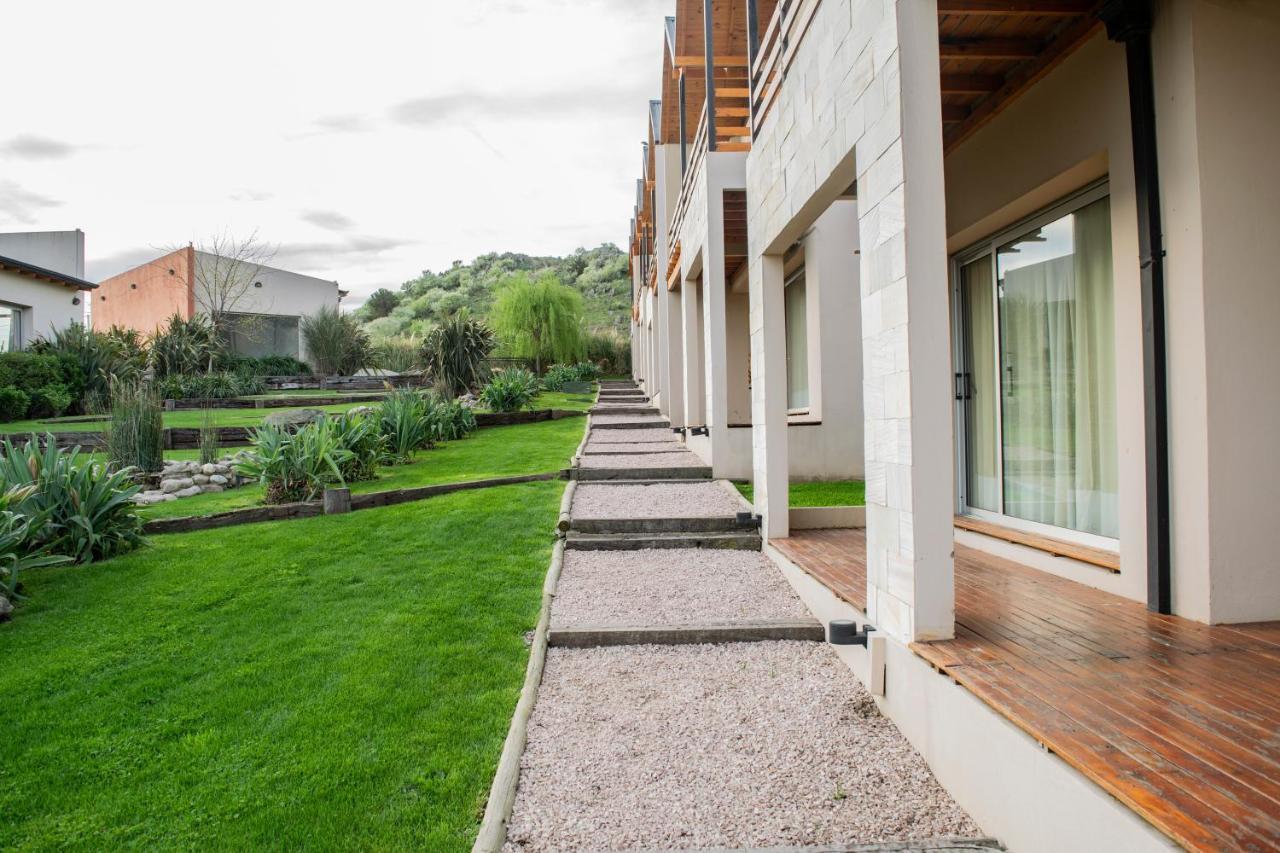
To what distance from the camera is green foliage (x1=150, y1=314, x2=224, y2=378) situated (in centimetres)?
1922

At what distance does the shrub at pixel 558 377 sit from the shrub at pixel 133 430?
14.9m

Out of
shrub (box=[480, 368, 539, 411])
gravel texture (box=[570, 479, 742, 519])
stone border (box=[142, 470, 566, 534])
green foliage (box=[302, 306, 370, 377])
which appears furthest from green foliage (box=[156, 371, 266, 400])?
gravel texture (box=[570, 479, 742, 519])

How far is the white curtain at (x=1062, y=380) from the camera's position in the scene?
13.7 feet

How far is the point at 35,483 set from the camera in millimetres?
5656

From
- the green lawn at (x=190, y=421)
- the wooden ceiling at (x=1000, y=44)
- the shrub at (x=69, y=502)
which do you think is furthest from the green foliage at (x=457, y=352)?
the wooden ceiling at (x=1000, y=44)

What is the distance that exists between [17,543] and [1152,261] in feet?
21.3

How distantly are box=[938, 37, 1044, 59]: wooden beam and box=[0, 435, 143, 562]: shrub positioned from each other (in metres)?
6.46

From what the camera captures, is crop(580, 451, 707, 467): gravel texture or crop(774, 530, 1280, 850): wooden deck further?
crop(580, 451, 707, 467): gravel texture

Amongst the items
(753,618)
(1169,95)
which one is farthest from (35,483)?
(1169,95)

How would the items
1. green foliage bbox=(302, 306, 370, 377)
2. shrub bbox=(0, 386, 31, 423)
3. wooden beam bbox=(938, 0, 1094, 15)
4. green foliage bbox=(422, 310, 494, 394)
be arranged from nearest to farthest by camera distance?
wooden beam bbox=(938, 0, 1094, 15), shrub bbox=(0, 386, 31, 423), green foliage bbox=(422, 310, 494, 394), green foliage bbox=(302, 306, 370, 377)

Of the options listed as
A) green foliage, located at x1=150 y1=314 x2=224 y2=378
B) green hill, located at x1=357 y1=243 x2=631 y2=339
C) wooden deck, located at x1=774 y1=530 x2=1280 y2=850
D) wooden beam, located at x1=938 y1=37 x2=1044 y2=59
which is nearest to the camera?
wooden deck, located at x1=774 y1=530 x2=1280 y2=850

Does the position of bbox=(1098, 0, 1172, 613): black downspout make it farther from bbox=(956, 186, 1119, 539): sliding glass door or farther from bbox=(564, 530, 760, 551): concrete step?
bbox=(564, 530, 760, 551): concrete step

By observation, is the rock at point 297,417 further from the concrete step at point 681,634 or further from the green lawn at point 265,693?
the concrete step at point 681,634

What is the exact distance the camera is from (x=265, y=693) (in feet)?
11.5
